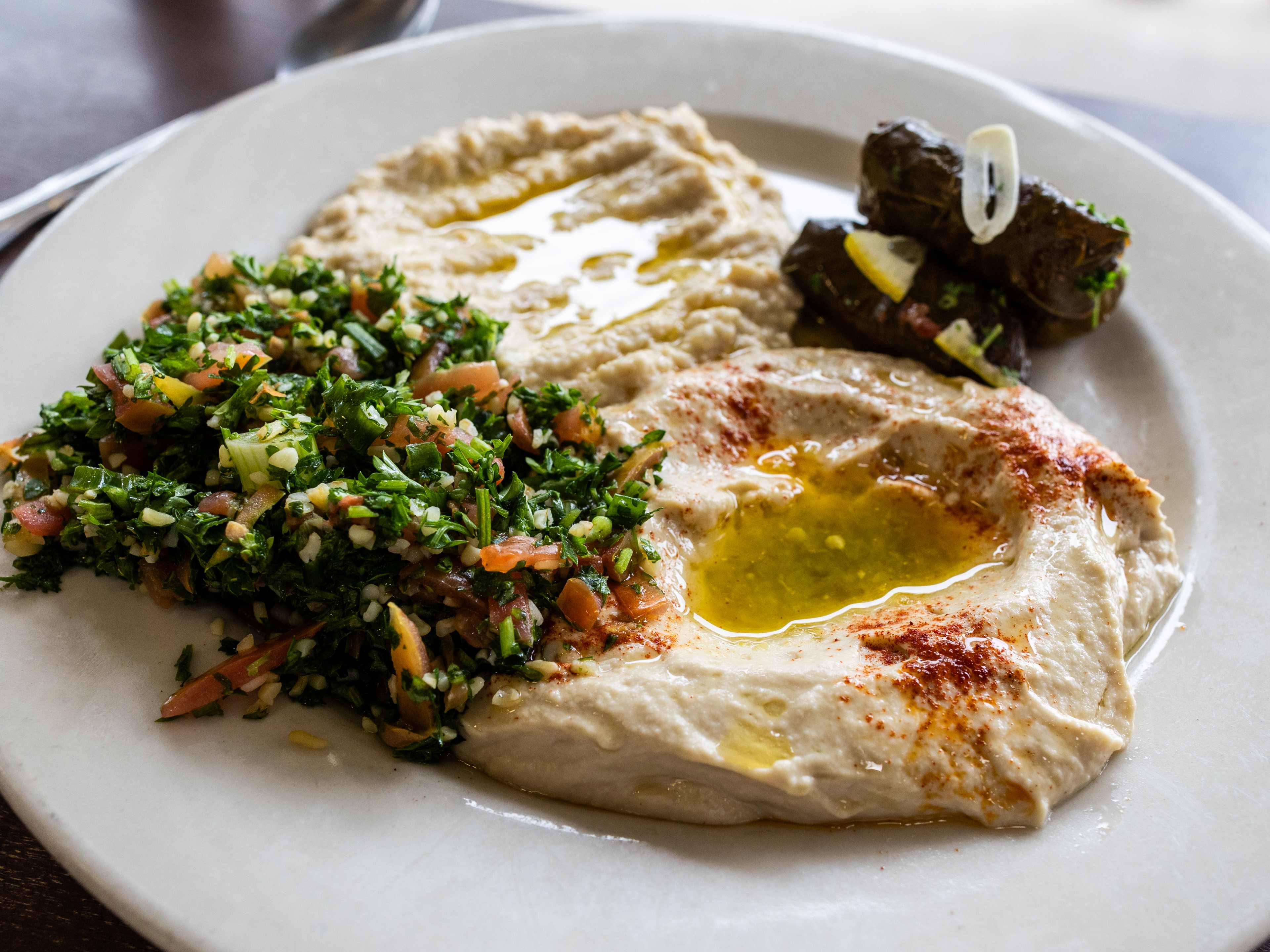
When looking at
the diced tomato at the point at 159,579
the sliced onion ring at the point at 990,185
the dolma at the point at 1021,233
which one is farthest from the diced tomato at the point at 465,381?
the sliced onion ring at the point at 990,185

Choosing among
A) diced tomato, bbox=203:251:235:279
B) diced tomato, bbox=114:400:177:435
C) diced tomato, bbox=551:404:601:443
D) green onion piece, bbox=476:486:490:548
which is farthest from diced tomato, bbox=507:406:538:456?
diced tomato, bbox=203:251:235:279

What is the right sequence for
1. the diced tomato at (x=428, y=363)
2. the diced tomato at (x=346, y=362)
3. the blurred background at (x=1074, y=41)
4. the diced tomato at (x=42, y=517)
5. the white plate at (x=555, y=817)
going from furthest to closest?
the blurred background at (x=1074, y=41)
the diced tomato at (x=428, y=363)
the diced tomato at (x=346, y=362)
the diced tomato at (x=42, y=517)
the white plate at (x=555, y=817)

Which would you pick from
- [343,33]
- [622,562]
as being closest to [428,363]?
[622,562]

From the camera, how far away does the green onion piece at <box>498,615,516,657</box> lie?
A: 3.16 metres

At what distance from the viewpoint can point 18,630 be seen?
10.4 ft

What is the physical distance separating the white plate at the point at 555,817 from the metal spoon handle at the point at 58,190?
577mm

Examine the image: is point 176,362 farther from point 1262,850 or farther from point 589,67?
point 1262,850

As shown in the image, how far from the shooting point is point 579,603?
11.0 ft

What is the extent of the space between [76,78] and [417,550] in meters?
5.06

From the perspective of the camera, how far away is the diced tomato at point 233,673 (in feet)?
10.1

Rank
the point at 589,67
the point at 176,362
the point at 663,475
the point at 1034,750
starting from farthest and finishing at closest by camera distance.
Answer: the point at 589,67
the point at 663,475
the point at 176,362
the point at 1034,750

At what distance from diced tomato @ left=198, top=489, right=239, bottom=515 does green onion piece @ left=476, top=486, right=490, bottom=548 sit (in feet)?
2.79

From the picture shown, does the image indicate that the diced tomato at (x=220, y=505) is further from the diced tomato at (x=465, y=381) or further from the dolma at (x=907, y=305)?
the dolma at (x=907, y=305)

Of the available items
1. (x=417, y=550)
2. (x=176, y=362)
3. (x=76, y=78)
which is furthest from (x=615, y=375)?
(x=76, y=78)
